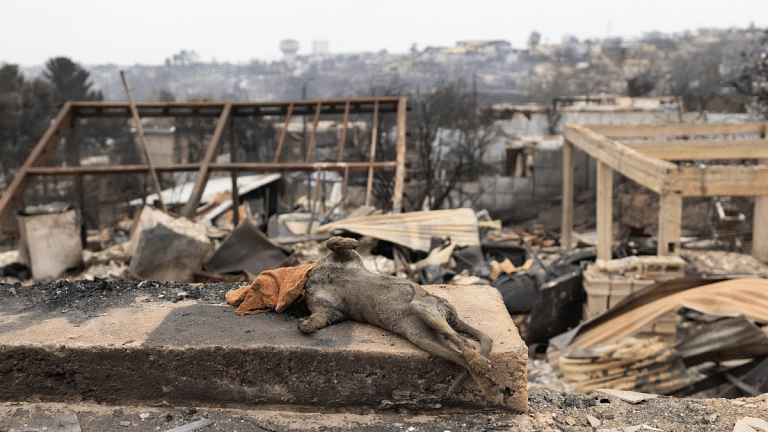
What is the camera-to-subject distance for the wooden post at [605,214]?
9931 mm

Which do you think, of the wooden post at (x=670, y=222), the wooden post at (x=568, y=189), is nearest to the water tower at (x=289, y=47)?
the wooden post at (x=568, y=189)

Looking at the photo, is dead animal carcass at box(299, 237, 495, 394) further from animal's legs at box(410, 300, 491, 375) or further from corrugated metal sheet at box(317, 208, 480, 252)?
corrugated metal sheet at box(317, 208, 480, 252)

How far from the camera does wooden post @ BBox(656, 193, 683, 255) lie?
742cm

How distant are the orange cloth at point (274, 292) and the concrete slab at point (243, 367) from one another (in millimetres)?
246

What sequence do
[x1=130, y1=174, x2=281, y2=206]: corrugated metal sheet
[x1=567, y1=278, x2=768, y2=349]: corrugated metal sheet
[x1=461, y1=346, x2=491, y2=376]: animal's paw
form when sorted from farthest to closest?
[x1=130, y1=174, x2=281, y2=206]: corrugated metal sheet < [x1=567, y1=278, x2=768, y2=349]: corrugated metal sheet < [x1=461, y1=346, x2=491, y2=376]: animal's paw

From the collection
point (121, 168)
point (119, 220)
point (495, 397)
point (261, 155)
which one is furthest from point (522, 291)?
point (261, 155)

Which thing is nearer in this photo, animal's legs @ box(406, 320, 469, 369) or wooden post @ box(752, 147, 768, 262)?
animal's legs @ box(406, 320, 469, 369)

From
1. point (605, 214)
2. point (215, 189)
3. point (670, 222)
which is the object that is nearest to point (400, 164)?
point (605, 214)

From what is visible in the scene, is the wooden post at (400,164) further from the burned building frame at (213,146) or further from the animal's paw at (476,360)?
the animal's paw at (476,360)

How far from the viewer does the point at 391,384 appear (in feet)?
10.0

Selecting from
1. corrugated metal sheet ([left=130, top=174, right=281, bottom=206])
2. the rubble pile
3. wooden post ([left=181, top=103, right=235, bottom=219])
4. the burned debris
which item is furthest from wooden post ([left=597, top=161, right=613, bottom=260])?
corrugated metal sheet ([left=130, top=174, right=281, bottom=206])

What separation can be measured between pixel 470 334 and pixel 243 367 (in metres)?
1.26

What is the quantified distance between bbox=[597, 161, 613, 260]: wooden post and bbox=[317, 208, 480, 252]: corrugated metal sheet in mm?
2367

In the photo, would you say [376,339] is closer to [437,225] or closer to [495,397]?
[495,397]
